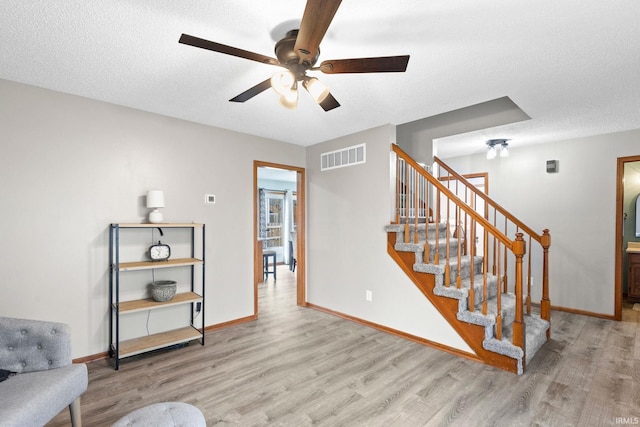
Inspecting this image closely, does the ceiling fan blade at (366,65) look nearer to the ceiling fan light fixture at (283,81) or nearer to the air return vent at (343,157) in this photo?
the ceiling fan light fixture at (283,81)

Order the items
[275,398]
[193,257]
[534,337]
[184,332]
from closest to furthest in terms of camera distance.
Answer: [275,398] < [534,337] < [184,332] < [193,257]

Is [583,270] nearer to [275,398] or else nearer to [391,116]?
[391,116]

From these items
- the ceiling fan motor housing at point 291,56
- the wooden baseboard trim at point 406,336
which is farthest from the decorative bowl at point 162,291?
the ceiling fan motor housing at point 291,56

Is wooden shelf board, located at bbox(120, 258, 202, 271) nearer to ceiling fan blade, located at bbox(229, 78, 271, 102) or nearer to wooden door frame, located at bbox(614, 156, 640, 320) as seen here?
ceiling fan blade, located at bbox(229, 78, 271, 102)

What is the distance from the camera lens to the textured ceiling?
5.47ft

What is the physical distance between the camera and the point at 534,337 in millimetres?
2842

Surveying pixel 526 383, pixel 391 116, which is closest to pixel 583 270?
pixel 526 383

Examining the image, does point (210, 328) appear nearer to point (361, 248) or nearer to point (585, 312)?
point (361, 248)

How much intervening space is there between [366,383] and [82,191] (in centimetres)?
301

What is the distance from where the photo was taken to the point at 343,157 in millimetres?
4109

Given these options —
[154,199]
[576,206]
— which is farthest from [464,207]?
[154,199]

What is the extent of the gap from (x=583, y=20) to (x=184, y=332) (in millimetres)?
4025

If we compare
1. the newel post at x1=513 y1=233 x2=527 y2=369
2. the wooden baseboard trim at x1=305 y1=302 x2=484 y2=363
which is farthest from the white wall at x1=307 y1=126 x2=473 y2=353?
the newel post at x1=513 y1=233 x2=527 y2=369

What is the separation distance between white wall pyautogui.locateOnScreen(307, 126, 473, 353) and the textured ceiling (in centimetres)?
81
